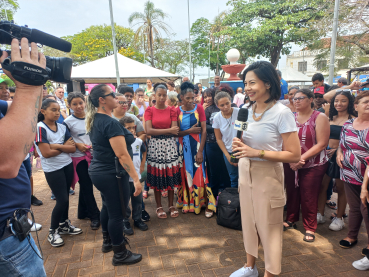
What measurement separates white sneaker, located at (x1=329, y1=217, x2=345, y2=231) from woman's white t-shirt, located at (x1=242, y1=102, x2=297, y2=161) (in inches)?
86.2

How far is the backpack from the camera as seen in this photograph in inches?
137

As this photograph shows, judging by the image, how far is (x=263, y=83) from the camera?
2102mm

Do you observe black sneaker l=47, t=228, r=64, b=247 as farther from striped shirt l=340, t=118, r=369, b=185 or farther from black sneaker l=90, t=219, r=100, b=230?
striped shirt l=340, t=118, r=369, b=185

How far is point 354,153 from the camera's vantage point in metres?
2.86

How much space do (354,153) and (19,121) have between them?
3.36m

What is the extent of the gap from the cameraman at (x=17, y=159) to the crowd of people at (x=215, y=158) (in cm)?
34

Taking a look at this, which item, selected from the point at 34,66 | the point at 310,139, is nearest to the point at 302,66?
the point at 310,139

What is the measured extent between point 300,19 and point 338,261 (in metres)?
23.3

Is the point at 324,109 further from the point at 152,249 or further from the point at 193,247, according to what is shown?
the point at 152,249

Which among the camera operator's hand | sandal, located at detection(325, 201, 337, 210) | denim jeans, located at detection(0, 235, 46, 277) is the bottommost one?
sandal, located at detection(325, 201, 337, 210)

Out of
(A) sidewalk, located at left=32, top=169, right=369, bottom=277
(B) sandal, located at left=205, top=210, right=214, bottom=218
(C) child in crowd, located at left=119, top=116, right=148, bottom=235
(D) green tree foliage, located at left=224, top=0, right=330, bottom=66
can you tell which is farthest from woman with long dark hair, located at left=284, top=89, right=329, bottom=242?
(D) green tree foliage, located at left=224, top=0, right=330, bottom=66

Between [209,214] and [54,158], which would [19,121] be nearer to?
[54,158]

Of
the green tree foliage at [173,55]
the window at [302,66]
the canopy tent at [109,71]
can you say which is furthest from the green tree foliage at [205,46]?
the window at [302,66]

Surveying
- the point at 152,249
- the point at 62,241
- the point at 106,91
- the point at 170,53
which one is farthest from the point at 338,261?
the point at 170,53
